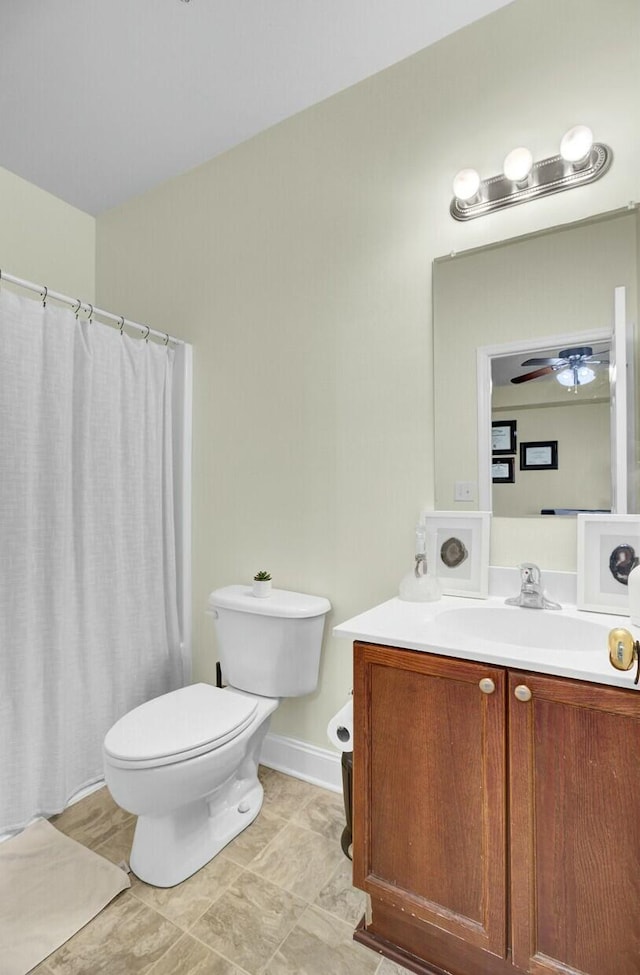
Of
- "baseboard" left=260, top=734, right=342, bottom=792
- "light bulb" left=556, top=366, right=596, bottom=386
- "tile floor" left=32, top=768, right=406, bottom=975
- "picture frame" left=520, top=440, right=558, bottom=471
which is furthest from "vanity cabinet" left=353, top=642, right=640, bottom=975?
"light bulb" left=556, top=366, right=596, bottom=386

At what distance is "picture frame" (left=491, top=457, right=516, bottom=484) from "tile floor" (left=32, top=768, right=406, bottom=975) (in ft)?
4.18

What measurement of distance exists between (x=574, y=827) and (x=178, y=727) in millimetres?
1064

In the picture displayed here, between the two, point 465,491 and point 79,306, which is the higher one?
point 79,306

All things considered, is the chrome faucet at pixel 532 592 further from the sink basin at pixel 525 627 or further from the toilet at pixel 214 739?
the toilet at pixel 214 739

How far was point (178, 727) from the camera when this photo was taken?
4.82 feet

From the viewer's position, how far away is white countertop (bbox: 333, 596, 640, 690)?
0.95m

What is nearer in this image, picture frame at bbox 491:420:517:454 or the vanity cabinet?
the vanity cabinet

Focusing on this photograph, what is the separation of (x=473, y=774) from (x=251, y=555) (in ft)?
4.13

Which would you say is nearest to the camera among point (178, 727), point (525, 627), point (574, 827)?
point (574, 827)

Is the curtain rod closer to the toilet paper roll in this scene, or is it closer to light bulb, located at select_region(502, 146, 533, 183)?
light bulb, located at select_region(502, 146, 533, 183)

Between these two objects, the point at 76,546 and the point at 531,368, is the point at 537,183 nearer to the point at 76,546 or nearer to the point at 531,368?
the point at 531,368

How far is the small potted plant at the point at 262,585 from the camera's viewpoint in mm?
1845

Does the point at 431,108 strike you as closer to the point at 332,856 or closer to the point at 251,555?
the point at 251,555

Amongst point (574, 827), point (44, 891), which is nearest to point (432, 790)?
point (574, 827)
